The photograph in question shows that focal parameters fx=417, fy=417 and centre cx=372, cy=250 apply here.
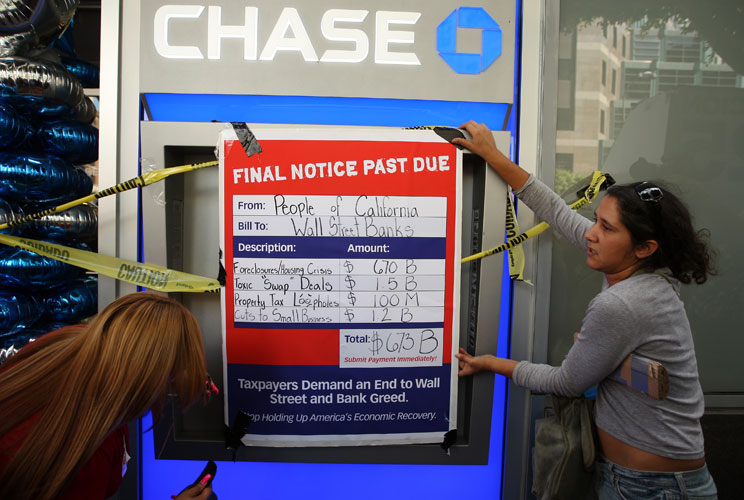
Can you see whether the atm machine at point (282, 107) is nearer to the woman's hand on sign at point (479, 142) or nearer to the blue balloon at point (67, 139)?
the woman's hand on sign at point (479, 142)

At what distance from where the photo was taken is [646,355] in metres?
1.36

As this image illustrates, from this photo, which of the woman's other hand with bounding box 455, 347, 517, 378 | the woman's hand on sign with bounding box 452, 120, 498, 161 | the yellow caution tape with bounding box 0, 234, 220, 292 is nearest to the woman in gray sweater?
the woman's other hand with bounding box 455, 347, 517, 378

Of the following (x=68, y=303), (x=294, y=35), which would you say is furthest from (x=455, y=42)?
(x=68, y=303)

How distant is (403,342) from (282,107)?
114 cm

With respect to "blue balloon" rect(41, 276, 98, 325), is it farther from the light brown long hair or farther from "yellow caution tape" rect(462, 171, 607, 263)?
"yellow caution tape" rect(462, 171, 607, 263)

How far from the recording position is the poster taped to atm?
171 cm

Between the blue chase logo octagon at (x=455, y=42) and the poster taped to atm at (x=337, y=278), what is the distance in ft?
1.20

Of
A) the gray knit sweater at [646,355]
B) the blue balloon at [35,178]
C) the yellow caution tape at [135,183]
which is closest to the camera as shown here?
the gray knit sweater at [646,355]

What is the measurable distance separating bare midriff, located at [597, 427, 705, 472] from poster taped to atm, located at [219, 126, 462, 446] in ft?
2.06

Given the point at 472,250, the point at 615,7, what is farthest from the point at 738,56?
the point at 472,250

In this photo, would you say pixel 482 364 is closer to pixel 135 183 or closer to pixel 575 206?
pixel 575 206

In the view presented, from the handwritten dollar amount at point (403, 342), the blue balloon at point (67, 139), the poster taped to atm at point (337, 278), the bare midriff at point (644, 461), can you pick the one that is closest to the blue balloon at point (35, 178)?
the blue balloon at point (67, 139)

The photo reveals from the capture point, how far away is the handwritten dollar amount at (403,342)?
1.76 metres

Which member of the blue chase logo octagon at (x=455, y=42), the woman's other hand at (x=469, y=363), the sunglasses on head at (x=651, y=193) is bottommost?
the woman's other hand at (x=469, y=363)
